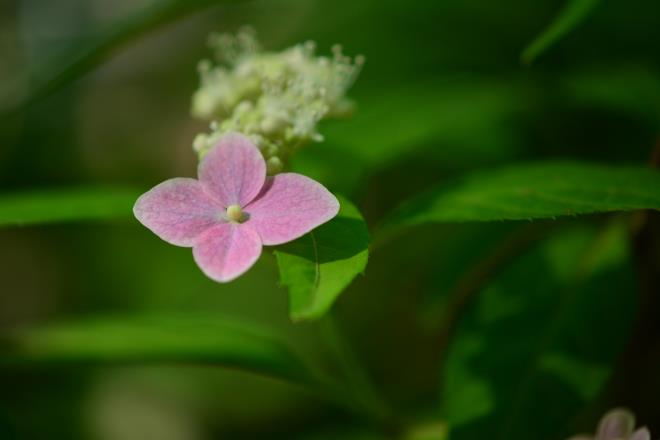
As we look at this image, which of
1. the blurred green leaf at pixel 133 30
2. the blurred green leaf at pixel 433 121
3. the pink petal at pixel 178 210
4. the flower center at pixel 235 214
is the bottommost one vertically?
the flower center at pixel 235 214

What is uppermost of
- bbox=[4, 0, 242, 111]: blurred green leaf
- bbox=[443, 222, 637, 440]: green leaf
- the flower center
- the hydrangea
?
bbox=[4, 0, 242, 111]: blurred green leaf

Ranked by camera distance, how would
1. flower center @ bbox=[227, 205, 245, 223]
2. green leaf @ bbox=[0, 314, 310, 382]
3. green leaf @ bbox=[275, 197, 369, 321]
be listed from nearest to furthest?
green leaf @ bbox=[275, 197, 369, 321]
flower center @ bbox=[227, 205, 245, 223]
green leaf @ bbox=[0, 314, 310, 382]

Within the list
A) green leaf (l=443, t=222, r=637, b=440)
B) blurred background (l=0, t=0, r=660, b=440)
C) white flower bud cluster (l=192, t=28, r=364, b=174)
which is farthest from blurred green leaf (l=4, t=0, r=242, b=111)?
green leaf (l=443, t=222, r=637, b=440)

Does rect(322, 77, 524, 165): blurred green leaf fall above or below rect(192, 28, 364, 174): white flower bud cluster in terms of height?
above

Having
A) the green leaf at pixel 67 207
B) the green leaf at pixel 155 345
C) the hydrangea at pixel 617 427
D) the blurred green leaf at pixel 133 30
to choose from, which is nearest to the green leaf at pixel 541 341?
the hydrangea at pixel 617 427

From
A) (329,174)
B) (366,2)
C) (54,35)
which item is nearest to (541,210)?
→ (329,174)

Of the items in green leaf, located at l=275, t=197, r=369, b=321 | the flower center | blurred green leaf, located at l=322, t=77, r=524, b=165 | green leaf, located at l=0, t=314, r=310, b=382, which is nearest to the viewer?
green leaf, located at l=275, t=197, r=369, b=321

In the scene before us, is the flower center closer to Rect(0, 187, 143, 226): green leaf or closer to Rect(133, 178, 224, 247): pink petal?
Rect(133, 178, 224, 247): pink petal

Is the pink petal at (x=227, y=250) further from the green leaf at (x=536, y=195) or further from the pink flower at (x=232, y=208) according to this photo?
the green leaf at (x=536, y=195)
